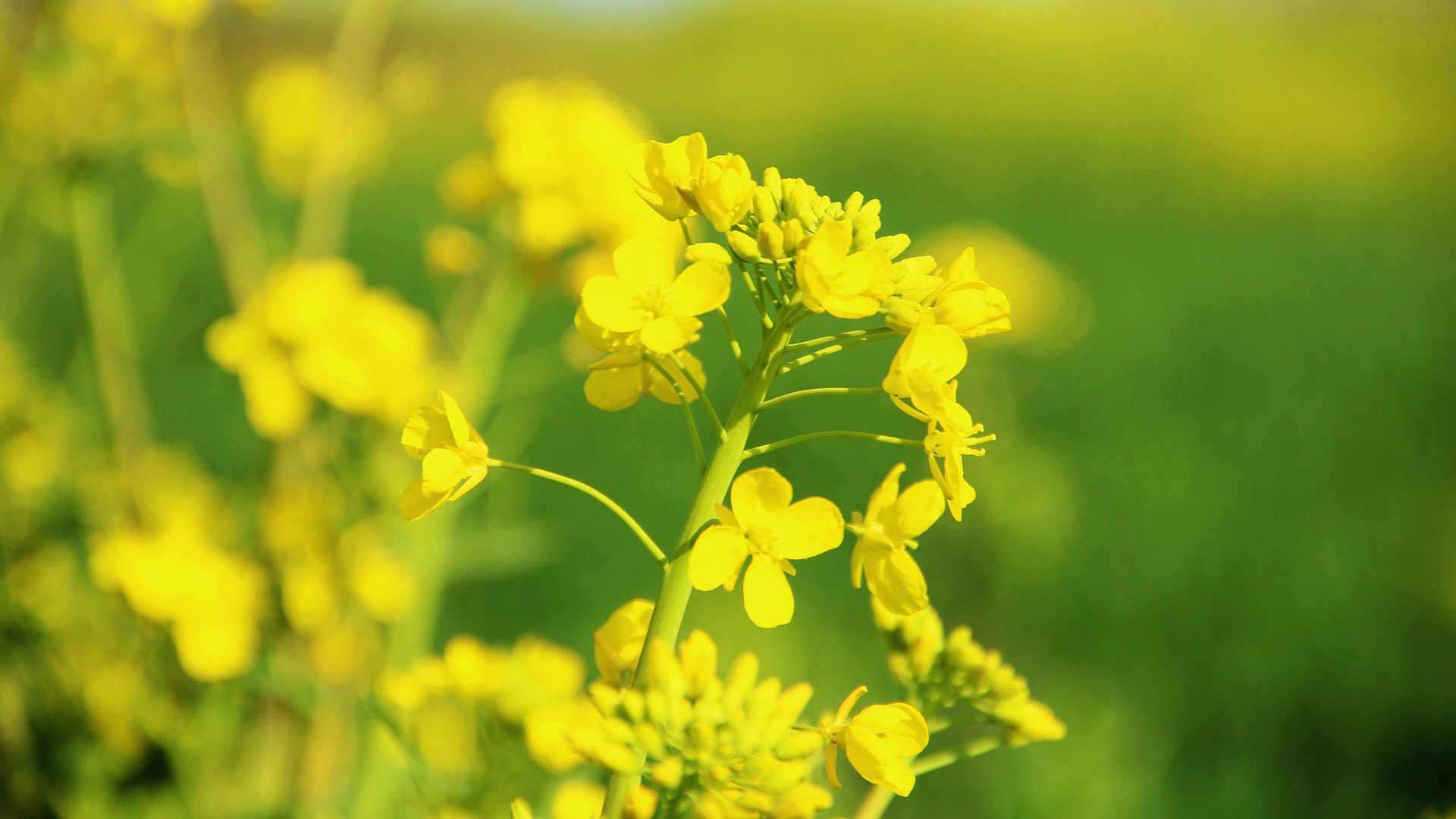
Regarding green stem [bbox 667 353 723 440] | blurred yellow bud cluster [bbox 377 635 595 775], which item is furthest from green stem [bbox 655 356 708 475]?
blurred yellow bud cluster [bbox 377 635 595 775]

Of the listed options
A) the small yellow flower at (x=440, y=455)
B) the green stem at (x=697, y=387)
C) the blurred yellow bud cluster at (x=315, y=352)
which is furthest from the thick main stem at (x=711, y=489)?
the blurred yellow bud cluster at (x=315, y=352)

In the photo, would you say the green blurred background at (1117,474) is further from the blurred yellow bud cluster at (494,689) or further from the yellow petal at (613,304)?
the blurred yellow bud cluster at (494,689)

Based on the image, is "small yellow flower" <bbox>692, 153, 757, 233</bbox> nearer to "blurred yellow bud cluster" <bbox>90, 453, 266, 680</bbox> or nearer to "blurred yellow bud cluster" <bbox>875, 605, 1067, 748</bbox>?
"blurred yellow bud cluster" <bbox>875, 605, 1067, 748</bbox>

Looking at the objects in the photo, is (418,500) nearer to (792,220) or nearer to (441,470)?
(441,470)

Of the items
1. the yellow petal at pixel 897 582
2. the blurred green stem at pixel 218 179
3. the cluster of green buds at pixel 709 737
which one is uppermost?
the blurred green stem at pixel 218 179

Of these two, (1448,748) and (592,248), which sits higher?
(592,248)

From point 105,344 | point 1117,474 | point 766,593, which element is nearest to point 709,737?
point 766,593

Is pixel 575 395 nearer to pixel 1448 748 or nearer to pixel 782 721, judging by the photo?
pixel 1448 748

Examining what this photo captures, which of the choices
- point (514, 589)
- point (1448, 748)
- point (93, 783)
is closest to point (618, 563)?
point (514, 589)
